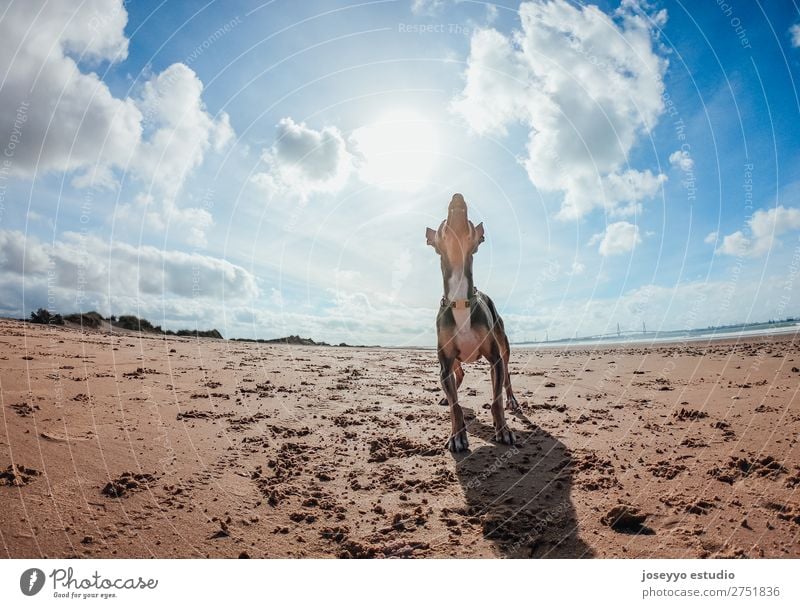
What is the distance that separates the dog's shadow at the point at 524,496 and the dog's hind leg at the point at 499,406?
174mm

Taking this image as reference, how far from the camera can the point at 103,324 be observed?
26984 mm

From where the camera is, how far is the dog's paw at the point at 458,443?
19.9ft

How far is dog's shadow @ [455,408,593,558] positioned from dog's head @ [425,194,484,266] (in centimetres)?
315

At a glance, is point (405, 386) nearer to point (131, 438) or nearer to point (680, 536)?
point (131, 438)

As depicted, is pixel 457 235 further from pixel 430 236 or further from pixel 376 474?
pixel 376 474

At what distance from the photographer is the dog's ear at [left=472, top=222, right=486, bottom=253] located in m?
6.46

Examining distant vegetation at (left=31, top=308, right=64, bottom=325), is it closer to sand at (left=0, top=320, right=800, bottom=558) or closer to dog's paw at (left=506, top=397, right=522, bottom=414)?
sand at (left=0, top=320, right=800, bottom=558)

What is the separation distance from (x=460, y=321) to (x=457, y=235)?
1462mm

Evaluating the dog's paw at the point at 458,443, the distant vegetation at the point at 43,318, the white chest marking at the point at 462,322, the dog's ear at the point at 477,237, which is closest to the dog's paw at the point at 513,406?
the white chest marking at the point at 462,322

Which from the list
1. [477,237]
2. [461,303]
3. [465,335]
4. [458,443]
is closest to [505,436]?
[458,443]

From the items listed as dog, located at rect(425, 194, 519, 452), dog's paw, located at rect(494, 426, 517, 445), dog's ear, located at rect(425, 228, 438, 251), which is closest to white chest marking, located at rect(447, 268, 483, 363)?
dog, located at rect(425, 194, 519, 452)

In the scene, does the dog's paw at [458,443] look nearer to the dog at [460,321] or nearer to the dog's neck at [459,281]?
the dog at [460,321]
